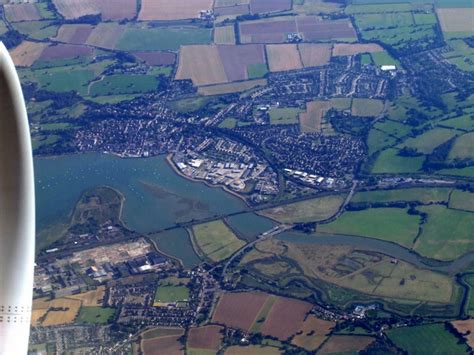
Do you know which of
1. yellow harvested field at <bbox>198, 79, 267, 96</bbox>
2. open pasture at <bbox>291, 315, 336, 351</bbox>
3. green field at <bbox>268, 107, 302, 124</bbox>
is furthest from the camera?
yellow harvested field at <bbox>198, 79, 267, 96</bbox>

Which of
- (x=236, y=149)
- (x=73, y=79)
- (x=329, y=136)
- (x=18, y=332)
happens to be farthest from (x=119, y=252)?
(x=18, y=332)

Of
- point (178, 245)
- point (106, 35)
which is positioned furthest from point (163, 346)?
point (106, 35)

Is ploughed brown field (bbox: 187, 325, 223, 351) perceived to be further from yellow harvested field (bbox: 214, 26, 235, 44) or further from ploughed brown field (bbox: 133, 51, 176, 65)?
yellow harvested field (bbox: 214, 26, 235, 44)

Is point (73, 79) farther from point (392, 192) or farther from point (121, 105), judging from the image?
point (392, 192)

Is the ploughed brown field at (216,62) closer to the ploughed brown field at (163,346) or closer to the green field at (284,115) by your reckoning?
the green field at (284,115)

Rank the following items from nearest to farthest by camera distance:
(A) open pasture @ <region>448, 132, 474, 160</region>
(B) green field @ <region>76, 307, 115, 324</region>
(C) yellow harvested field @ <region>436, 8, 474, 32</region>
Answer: (B) green field @ <region>76, 307, 115, 324</region> → (A) open pasture @ <region>448, 132, 474, 160</region> → (C) yellow harvested field @ <region>436, 8, 474, 32</region>

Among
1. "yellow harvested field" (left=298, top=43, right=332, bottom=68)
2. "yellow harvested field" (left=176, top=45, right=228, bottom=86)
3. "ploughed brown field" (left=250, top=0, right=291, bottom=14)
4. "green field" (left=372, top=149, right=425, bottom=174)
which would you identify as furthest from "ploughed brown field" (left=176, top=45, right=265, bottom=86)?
"green field" (left=372, top=149, right=425, bottom=174)

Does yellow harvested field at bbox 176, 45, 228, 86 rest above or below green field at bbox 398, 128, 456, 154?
above
